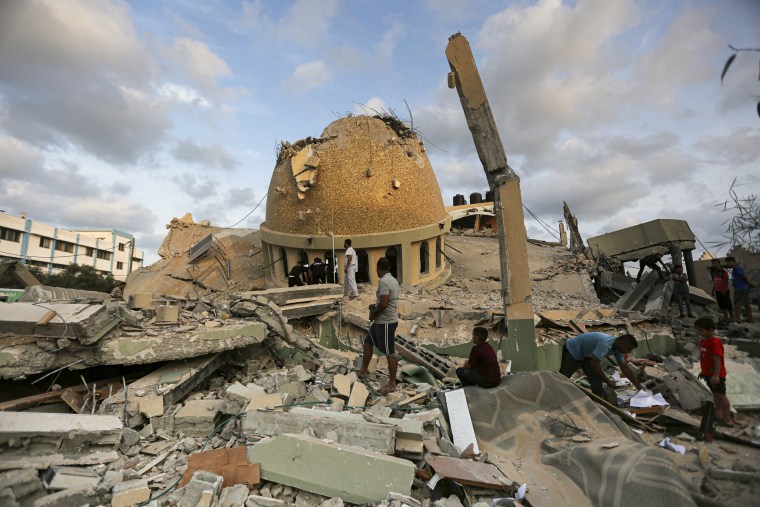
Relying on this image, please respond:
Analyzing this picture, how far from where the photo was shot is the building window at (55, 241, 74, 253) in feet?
123

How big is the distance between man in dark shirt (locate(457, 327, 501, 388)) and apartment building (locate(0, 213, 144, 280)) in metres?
30.9

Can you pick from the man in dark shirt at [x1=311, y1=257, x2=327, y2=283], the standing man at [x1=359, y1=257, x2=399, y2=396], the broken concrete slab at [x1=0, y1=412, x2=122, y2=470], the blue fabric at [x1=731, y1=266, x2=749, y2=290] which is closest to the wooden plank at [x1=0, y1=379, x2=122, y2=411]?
the broken concrete slab at [x1=0, y1=412, x2=122, y2=470]

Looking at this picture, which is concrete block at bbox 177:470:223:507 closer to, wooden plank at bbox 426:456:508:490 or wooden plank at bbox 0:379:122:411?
wooden plank at bbox 426:456:508:490

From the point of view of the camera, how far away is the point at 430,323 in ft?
29.2

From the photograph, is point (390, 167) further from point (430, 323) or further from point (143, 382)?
point (143, 382)

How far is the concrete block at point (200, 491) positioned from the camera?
10.7 ft

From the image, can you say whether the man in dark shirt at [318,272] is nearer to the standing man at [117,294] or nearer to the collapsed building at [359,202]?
the collapsed building at [359,202]

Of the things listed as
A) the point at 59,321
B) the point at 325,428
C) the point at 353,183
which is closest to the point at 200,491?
the point at 325,428

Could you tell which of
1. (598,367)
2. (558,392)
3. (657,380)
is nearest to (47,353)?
(558,392)

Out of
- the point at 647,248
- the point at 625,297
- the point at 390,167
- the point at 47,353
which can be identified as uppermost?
the point at 390,167

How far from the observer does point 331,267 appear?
13328mm

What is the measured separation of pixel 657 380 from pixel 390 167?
384 inches

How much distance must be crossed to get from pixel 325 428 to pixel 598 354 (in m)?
3.61

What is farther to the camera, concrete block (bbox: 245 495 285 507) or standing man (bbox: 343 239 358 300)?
standing man (bbox: 343 239 358 300)
